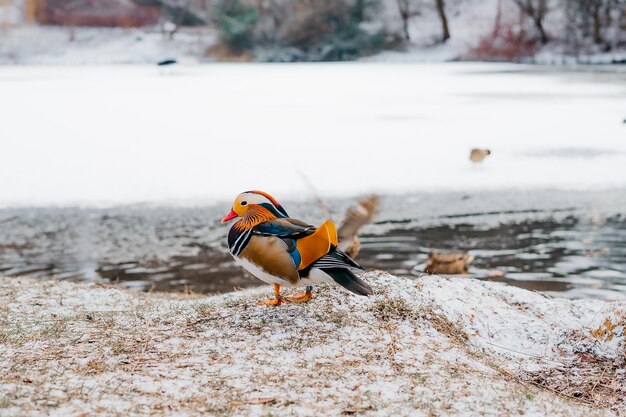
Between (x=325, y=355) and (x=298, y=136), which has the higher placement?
(x=325, y=355)

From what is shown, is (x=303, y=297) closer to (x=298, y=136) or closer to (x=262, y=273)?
(x=262, y=273)

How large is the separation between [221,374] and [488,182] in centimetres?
906

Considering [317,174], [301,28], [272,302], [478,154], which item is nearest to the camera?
[272,302]

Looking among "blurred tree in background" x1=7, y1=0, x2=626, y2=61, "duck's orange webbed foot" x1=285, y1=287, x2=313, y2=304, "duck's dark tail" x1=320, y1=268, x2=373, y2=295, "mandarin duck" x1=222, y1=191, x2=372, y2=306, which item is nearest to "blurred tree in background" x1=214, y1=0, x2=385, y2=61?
"blurred tree in background" x1=7, y1=0, x2=626, y2=61

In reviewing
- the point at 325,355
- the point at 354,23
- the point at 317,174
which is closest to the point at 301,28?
the point at 354,23

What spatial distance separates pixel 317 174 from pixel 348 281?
29.0ft

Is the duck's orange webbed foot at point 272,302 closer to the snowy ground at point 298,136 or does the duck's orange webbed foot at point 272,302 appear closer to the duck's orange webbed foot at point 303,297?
the duck's orange webbed foot at point 303,297

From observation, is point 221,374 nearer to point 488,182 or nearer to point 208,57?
point 488,182

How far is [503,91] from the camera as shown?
77.2 ft

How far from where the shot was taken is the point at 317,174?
12938 mm

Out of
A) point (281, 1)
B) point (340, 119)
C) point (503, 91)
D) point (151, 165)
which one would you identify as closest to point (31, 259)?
point (151, 165)

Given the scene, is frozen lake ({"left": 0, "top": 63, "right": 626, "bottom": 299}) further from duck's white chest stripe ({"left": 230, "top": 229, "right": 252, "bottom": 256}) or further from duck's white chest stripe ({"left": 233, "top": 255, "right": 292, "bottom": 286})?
duck's white chest stripe ({"left": 233, "top": 255, "right": 292, "bottom": 286})

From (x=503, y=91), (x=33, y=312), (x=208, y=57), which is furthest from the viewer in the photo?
(x=208, y=57)

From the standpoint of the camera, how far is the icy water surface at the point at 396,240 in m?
8.14
